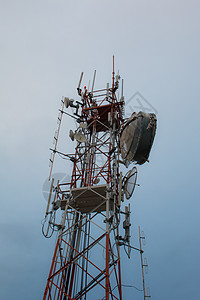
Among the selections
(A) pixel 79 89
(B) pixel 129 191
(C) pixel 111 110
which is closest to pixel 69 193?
(B) pixel 129 191

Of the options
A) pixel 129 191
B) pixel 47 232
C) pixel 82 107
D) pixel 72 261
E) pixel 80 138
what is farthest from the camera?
pixel 82 107

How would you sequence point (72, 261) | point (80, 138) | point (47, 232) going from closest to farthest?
point (72, 261) → point (47, 232) → point (80, 138)

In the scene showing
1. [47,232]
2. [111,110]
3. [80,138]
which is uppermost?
[111,110]

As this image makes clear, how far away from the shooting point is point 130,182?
15805 millimetres

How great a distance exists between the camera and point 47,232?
1470 cm

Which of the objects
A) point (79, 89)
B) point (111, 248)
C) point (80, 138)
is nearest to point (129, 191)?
point (111, 248)

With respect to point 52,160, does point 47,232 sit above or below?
below

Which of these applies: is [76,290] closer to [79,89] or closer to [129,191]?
[129,191]

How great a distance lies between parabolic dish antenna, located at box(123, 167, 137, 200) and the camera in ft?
51.1

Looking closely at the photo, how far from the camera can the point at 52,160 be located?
54.5 ft

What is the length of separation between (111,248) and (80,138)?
6965 mm

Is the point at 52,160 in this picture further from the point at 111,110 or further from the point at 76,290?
the point at 76,290

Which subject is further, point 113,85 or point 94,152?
point 113,85

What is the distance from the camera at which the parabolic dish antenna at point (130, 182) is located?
15578 millimetres
